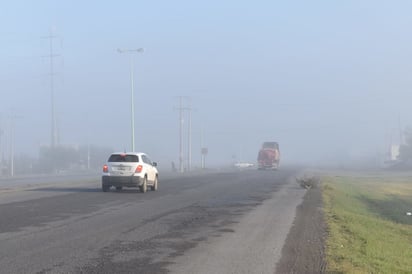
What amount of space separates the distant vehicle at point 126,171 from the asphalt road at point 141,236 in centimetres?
505

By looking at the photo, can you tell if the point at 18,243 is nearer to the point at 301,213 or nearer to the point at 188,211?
the point at 188,211

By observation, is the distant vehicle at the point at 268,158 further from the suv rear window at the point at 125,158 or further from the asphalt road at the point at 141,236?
the asphalt road at the point at 141,236

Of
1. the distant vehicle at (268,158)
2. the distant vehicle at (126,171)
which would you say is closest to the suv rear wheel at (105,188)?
the distant vehicle at (126,171)

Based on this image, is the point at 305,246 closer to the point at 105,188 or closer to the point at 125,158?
the point at 125,158

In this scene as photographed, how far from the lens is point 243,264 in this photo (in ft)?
32.4

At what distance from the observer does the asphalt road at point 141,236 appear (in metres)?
9.76

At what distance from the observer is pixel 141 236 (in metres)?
13.1

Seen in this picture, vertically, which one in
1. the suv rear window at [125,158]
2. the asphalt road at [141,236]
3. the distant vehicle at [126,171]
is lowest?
the asphalt road at [141,236]

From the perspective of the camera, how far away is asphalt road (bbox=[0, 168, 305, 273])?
9.76 meters

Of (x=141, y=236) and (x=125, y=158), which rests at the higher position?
(x=125, y=158)

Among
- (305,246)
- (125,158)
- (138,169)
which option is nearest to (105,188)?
(125,158)

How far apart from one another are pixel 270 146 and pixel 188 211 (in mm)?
72026

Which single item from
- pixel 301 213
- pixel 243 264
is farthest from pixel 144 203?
pixel 243 264

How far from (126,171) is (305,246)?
16.8m
